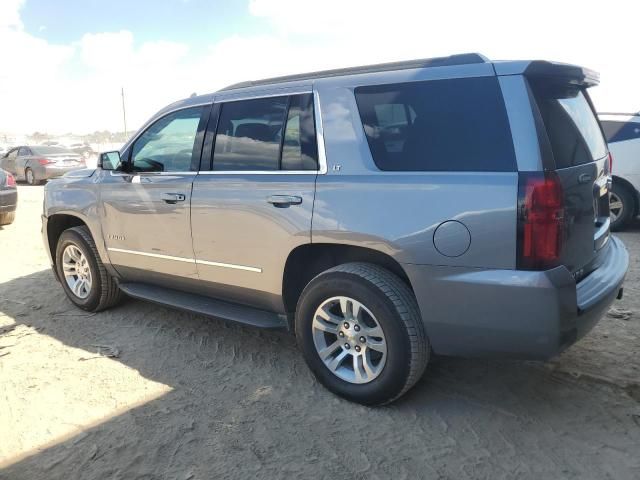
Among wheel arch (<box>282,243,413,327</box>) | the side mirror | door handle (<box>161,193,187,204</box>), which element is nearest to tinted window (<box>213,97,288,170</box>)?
door handle (<box>161,193,187,204</box>)

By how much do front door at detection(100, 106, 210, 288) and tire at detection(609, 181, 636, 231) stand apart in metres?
6.22

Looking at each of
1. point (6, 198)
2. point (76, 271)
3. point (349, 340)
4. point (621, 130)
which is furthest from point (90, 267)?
point (621, 130)

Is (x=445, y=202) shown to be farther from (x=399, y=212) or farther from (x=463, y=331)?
(x=463, y=331)

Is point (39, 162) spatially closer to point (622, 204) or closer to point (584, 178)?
point (622, 204)

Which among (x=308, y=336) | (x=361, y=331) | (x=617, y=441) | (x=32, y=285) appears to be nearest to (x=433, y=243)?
(x=361, y=331)

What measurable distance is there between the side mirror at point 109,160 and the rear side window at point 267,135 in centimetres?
117

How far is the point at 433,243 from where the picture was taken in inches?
104

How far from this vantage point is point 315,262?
11.1 ft

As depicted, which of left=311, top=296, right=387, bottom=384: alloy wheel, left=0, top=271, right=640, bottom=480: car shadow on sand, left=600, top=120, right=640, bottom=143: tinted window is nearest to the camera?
left=0, top=271, right=640, bottom=480: car shadow on sand

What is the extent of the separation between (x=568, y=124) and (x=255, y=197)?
1.86m

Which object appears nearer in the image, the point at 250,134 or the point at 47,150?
the point at 250,134

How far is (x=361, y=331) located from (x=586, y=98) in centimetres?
204

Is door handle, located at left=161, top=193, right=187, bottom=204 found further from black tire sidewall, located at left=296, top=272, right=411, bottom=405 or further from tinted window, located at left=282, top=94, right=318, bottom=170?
black tire sidewall, located at left=296, top=272, right=411, bottom=405

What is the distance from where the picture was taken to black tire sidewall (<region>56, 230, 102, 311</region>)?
469cm
